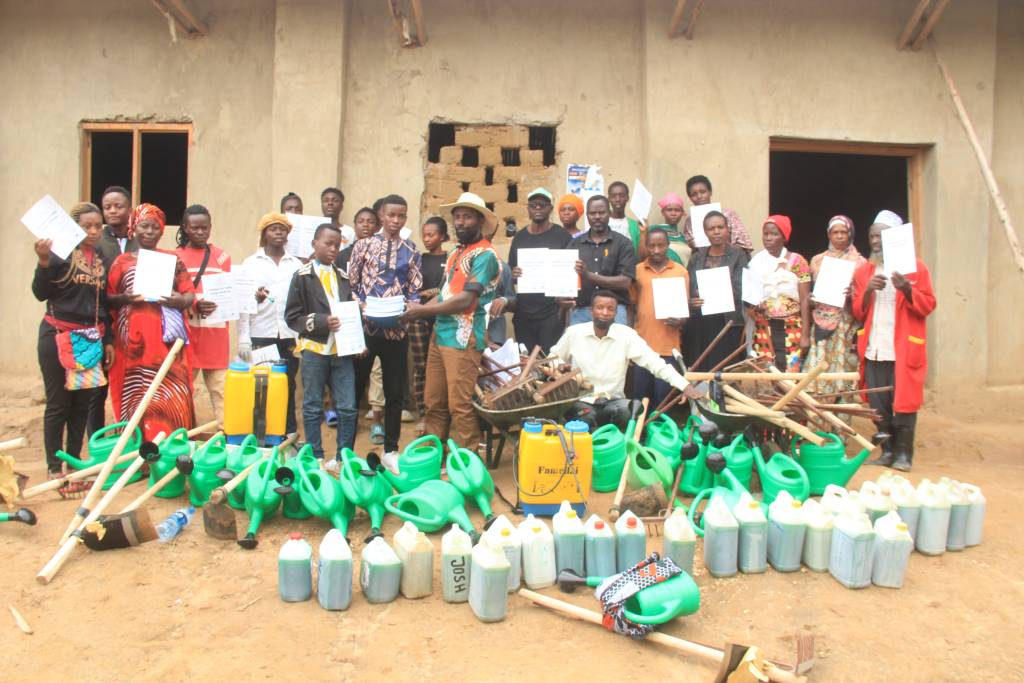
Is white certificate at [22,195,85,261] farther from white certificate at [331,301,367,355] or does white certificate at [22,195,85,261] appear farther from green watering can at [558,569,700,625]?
green watering can at [558,569,700,625]

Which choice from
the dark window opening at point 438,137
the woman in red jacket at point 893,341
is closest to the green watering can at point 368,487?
the woman in red jacket at point 893,341

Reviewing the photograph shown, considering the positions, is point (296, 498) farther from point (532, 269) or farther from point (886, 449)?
point (886, 449)

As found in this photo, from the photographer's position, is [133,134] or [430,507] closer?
[430,507]

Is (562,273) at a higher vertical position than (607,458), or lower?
higher

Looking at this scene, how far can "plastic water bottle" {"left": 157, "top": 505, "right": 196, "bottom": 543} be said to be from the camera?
15.4ft

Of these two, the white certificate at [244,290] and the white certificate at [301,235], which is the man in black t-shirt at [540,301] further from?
the white certificate at [244,290]

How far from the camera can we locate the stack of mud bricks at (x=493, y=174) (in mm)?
8445

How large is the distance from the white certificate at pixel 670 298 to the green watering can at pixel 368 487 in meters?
2.85

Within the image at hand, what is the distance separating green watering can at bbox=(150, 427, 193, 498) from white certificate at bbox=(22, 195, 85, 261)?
1.30 metres

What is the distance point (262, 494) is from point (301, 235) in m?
2.91

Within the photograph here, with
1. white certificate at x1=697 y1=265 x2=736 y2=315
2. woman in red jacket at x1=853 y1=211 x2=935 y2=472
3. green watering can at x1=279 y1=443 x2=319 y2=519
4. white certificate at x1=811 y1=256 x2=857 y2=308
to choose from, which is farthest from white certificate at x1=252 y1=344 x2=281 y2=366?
woman in red jacket at x1=853 y1=211 x2=935 y2=472

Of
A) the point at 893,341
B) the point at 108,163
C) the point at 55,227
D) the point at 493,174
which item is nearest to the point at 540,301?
the point at 493,174

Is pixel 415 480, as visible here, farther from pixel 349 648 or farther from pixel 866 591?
pixel 866 591

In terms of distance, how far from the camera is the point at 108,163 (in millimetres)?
9203
